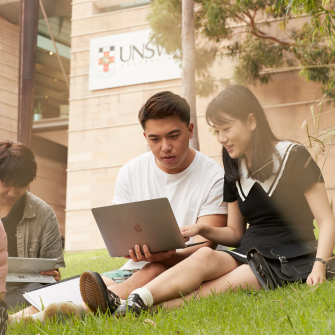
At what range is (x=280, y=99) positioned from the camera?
14.9 meters

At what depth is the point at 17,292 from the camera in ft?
11.5

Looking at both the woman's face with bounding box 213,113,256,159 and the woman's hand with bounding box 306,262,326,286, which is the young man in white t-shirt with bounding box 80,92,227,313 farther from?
the woman's hand with bounding box 306,262,326,286

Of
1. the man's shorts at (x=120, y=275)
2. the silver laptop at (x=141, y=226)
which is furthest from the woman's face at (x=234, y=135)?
the man's shorts at (x=120, y=275)

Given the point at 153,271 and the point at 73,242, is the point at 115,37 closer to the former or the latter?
the point at 73,242

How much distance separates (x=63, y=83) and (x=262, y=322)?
2357 cm

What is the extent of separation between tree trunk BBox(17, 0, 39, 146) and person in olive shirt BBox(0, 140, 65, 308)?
37.1ft

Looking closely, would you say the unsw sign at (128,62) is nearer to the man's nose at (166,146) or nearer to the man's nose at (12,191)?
the man's nose at (12,191)

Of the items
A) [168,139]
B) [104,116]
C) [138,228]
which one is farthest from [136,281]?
[104,116]

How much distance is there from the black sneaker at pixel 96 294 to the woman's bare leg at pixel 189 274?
206 millimetres

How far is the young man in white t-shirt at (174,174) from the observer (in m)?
3.22

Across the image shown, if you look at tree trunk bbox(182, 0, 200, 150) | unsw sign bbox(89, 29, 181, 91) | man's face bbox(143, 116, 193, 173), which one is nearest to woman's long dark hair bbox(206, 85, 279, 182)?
man's face bbox(143, 116, 193, 173)

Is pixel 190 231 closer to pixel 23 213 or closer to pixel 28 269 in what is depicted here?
pixel 28 269

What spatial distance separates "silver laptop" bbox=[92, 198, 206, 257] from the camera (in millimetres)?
2643

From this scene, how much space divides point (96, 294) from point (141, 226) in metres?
0.55
